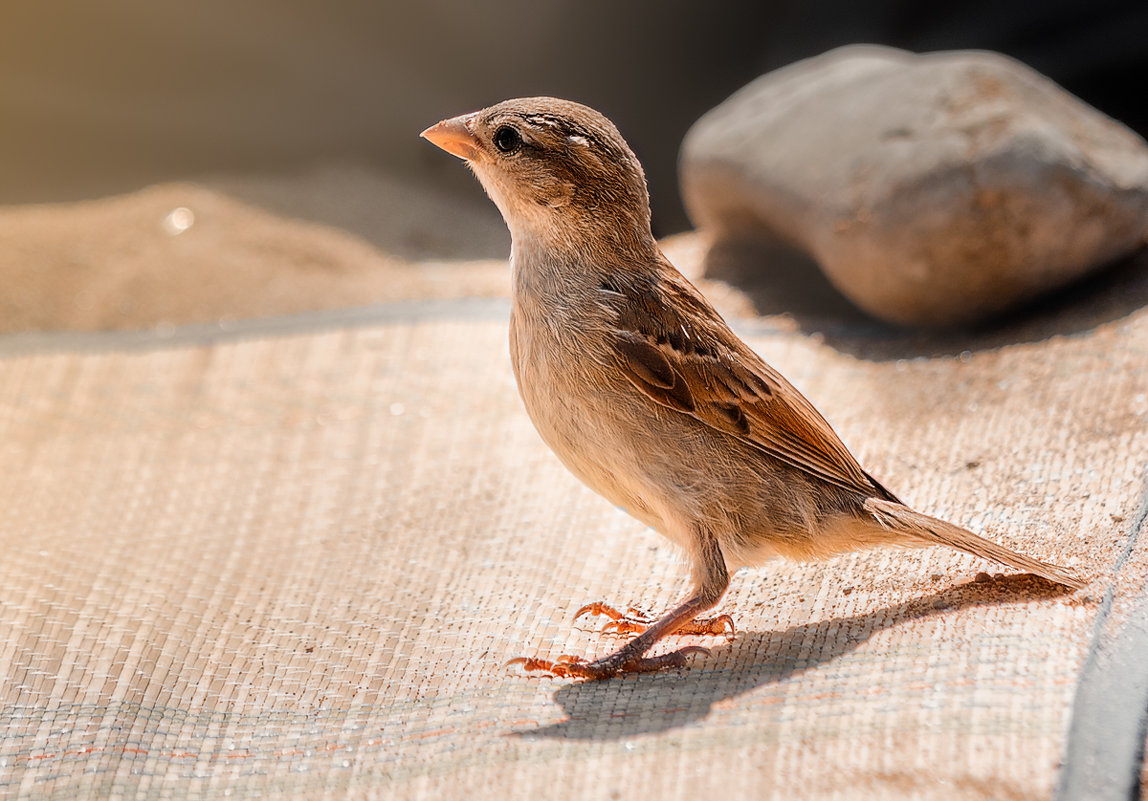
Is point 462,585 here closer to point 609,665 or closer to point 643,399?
point 609,665

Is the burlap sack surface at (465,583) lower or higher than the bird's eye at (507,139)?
lower

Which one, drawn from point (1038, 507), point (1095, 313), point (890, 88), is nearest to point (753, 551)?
point (1038, 507)

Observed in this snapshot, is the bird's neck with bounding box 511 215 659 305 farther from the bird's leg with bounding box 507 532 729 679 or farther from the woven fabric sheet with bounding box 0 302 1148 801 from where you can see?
the woven fabric sheet with bounding box 0 302 1148 801

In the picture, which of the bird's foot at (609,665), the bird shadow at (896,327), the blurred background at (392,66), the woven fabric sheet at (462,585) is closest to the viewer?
the woven fabric sheet at (462,585)

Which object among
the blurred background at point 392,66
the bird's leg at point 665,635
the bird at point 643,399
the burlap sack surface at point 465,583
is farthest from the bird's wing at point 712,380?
the blurred background at point 392,66

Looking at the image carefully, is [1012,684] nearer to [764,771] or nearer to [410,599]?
[764,771]

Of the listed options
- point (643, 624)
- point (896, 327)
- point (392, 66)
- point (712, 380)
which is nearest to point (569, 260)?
point (712, 380)

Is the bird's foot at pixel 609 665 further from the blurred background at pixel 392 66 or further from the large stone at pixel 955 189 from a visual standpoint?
the blurred background at pixel 392 66
